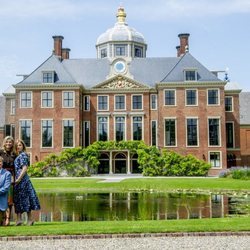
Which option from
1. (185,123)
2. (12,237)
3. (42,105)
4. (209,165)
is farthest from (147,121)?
(12,237)

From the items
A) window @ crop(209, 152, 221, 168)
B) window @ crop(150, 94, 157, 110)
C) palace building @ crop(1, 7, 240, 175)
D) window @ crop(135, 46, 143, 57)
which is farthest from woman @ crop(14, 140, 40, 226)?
window @ crop(135, 46, 143, 57)

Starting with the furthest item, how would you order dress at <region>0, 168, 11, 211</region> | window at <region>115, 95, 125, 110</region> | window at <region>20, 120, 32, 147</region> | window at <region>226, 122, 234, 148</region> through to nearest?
window at <region>226, 122, 234, 148</region> < window at <region>115, 95, 125, 110</region> < window at <region>20, 120, 32, 147</region> < dress at <region>0, 168, 11, 211</region>

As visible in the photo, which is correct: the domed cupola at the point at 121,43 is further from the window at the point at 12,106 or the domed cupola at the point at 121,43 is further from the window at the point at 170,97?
the window at the point at 12,106

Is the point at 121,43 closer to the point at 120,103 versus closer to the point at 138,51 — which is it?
the point at 138,51

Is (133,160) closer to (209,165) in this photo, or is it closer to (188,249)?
(209,165)

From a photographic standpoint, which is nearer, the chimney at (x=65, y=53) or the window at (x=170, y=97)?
the window at (x=170, y=97)

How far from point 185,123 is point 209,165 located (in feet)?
14.7

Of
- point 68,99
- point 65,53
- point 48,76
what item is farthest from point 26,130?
point 65,53

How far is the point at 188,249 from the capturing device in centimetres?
716

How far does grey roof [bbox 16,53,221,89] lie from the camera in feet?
133

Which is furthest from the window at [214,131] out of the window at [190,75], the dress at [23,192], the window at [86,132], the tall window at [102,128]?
the dress at [23,192]

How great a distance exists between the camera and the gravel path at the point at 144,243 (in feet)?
24.0

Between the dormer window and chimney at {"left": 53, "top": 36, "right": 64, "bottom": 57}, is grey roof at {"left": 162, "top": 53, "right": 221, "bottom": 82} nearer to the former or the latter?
the dormer window

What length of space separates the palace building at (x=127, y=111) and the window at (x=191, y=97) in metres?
0.09
